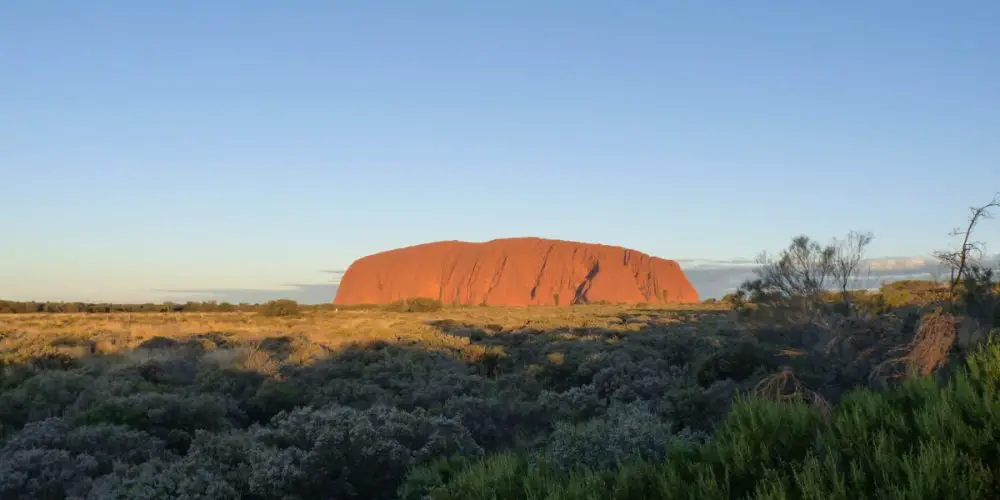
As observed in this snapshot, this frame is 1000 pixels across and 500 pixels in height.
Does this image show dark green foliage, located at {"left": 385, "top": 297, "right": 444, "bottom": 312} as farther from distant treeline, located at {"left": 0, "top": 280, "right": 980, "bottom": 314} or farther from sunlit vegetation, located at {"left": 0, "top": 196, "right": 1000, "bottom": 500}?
sunlit vegetation, located at {"left": 0, "top": 196, "right": 1000, "bottom": 500}

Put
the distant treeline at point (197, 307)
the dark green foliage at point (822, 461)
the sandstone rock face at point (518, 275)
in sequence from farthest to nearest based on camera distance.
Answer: the sandstone rock face at point (518, 275) → the distant treeline at point (197, 307) → the dark green foliage at point (822, 461)

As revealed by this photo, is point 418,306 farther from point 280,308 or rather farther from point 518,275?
point 518,275

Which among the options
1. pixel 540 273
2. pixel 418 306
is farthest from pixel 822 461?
pixel 540 273

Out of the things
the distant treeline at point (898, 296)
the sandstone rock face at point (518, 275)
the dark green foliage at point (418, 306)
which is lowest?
the dark green foliage at point (418, 306)

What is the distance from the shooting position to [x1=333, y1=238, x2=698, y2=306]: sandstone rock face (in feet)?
395

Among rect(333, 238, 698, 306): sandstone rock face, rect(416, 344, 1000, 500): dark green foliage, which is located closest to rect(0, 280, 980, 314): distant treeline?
rect(416, 344, 1000, 500): dark green foliage

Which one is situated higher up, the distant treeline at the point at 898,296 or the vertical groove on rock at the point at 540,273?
the vertical groove on rock at the point at 540,273

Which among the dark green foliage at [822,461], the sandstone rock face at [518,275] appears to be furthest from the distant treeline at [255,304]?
the sandstone rock face at [518,275]

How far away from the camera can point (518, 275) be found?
125875mm

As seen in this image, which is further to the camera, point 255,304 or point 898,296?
point 255,304

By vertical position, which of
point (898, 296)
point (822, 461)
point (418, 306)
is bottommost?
point (822, 461)

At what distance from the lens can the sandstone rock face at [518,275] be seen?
120 metres

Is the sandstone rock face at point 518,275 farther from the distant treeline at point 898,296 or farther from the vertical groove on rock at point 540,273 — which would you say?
the distant treeline at point 898,296

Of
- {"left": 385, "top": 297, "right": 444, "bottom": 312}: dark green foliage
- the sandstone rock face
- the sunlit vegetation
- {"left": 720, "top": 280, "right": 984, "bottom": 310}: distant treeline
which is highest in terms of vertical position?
the sandstone rock face
